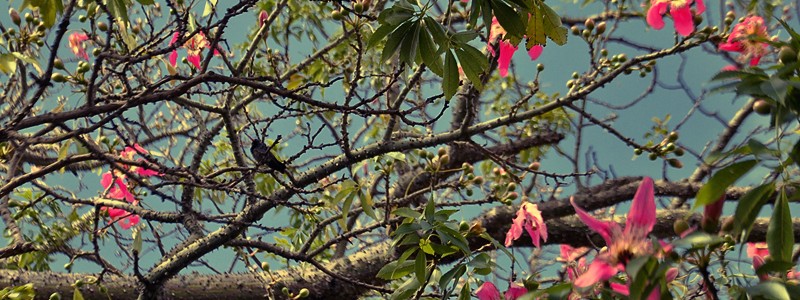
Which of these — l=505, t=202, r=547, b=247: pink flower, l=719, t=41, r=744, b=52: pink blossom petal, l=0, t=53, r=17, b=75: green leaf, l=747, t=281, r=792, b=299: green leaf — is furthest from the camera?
l=505, t=202, r=547, b=247: pink flower

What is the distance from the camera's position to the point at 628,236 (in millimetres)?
772

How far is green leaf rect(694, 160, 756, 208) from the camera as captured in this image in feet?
2.26

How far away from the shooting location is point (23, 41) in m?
1.65

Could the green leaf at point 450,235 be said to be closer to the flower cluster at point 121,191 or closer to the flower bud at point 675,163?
the flower bud at point 675,163

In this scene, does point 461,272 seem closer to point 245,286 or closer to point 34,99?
point 34,99

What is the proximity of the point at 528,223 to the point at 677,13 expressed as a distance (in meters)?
0.75

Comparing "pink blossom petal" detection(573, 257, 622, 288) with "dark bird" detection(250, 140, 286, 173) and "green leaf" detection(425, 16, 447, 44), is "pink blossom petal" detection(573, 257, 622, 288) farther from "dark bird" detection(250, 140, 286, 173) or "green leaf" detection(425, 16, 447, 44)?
"dark bird" detection(250, 140, 286, 173)

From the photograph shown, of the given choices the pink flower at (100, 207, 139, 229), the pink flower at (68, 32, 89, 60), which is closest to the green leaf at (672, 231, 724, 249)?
the pink flower at (100, 207, 139, 229)

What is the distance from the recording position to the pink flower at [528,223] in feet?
7.06

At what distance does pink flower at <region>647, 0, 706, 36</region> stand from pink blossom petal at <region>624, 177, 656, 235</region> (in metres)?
1.34

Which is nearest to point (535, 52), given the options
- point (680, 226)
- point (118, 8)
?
point (118, 8)

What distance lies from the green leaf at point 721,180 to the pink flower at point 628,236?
0.08 metres

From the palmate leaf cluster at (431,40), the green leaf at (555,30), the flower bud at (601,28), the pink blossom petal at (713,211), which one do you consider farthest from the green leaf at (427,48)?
the flower bud at (601,28)

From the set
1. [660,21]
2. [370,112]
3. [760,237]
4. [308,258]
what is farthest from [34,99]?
[760,237]
